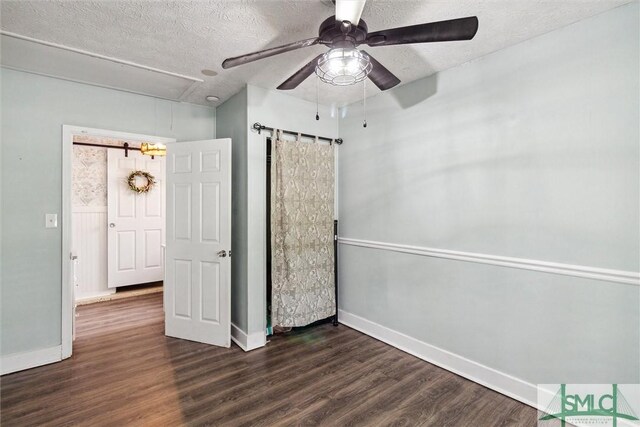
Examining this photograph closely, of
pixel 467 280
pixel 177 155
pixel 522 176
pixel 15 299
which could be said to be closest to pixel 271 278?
pixel 177 155

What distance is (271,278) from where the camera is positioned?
311 cm

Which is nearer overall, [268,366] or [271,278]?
[268,366]

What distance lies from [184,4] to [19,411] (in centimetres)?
285

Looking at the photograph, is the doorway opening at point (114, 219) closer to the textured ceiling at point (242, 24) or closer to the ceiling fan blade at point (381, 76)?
the textured ceiling at point (242, 24)

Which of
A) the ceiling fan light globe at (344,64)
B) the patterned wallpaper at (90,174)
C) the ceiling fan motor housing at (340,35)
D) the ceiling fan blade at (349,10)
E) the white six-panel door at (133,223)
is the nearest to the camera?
the ceiling fan blade at (349,10)

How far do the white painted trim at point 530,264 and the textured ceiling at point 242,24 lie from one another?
1563mm

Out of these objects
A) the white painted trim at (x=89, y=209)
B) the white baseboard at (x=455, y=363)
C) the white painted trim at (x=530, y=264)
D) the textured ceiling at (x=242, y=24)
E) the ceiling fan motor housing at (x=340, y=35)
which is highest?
the textured ceiling at (x=242, y=24)

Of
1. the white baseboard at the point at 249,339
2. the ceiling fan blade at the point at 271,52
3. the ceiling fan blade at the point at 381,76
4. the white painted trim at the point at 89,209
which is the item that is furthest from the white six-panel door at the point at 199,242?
the white painted trim at the point at 89,209

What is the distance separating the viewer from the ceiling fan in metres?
1.36

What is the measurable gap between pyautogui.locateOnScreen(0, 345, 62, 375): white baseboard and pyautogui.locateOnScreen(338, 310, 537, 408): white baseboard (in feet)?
9.29

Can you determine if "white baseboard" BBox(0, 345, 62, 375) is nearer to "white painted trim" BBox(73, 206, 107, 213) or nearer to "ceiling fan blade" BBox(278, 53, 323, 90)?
"white painted trim" BBox(73, 206, 107, 213)

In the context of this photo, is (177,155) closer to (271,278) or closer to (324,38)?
(271,278)

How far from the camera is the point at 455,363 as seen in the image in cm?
254

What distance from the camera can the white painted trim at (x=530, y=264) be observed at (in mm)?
1793
